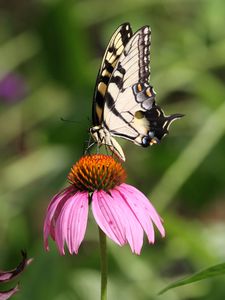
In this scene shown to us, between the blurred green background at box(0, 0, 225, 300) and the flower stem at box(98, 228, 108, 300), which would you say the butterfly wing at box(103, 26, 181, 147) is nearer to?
the flower stem at box(98, 228, 108, 300)

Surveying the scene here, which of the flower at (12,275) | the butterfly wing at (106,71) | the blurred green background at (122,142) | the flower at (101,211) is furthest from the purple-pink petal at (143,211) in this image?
the blurred green background at (122,142)

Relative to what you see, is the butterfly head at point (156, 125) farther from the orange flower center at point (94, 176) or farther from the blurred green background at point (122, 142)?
the blurred green background at point (122, 142)

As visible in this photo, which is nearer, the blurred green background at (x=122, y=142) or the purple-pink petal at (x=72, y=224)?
the purple-pink petal at (x=72, y=224)

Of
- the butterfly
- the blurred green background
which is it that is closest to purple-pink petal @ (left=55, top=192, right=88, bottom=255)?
the butterfly

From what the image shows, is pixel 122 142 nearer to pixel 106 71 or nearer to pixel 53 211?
pixel 106 71

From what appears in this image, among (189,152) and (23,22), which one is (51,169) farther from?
(23,22)
